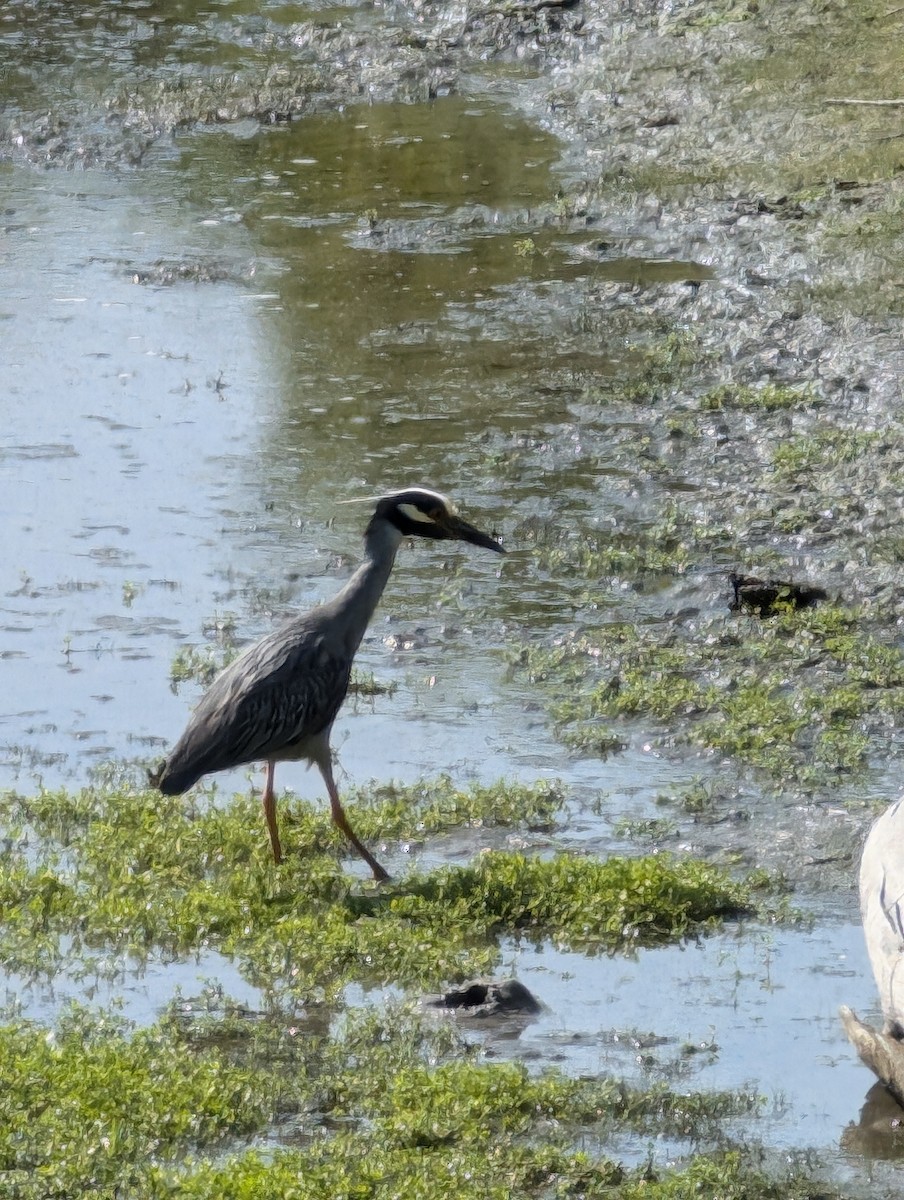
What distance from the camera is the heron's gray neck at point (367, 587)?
771 centimetres

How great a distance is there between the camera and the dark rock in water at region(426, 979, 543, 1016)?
6.30m

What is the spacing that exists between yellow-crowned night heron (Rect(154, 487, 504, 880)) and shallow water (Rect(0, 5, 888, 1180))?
1.65 feet

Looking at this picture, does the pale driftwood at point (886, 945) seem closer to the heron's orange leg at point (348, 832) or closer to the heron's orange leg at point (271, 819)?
the heron's orange leg at point (348, 832)

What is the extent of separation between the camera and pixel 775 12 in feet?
54.0

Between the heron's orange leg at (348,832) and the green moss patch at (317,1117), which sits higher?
the green moss patch at (317,1117)

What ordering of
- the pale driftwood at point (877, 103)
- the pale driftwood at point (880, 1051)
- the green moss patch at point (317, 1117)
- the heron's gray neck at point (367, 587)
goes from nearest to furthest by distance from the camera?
the green moss patch at point (317, 1117) → the pale driftwood at point (880, 1051) → the heron's gray neck at point (367, 587) → the pale driftwood at point (877, 103)

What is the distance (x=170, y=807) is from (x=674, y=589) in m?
2.83

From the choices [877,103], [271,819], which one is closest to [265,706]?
[271,819]

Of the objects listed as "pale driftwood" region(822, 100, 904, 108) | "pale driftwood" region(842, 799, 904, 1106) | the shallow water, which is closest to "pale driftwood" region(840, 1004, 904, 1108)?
"pale driftwood" region(842, 799, 904, 1106)

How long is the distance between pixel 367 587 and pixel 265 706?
686mm

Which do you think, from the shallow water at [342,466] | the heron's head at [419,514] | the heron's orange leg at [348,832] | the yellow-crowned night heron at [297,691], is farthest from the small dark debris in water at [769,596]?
the heron's orange leg at [348,832]

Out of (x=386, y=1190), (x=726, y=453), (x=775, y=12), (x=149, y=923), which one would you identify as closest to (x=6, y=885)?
(x=149, y=923)

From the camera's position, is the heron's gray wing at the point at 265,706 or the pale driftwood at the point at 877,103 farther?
the pale driftwood at the point at 877,103

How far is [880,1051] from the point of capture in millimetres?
5746
